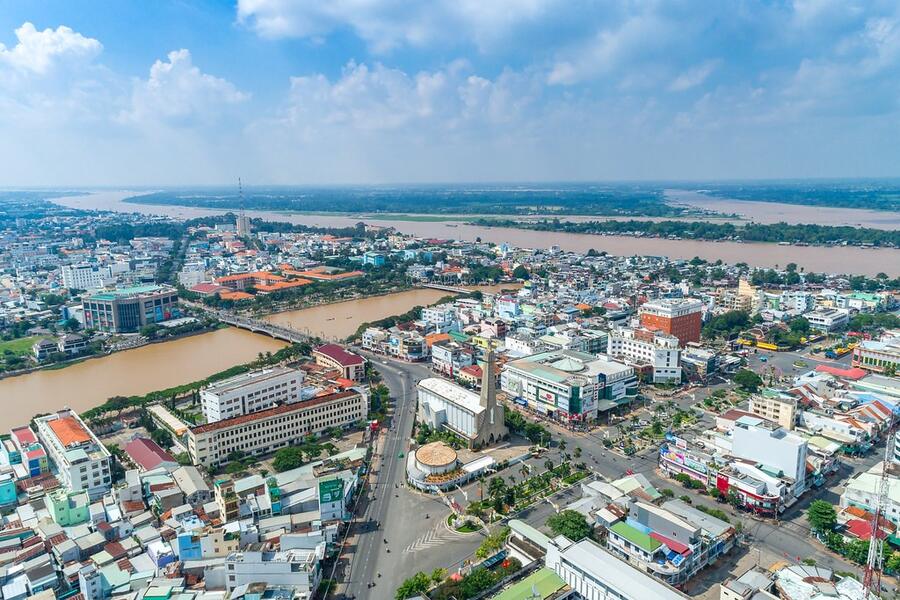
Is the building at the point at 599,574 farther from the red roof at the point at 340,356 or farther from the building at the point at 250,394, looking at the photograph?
A: the red roof at the point at 340,356

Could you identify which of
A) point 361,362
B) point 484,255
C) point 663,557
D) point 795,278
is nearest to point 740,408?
point 663,557

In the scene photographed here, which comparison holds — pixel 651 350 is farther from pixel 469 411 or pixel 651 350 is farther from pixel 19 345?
pixel 19 345

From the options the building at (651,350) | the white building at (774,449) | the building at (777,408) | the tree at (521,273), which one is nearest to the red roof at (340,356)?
the building at (651,350)

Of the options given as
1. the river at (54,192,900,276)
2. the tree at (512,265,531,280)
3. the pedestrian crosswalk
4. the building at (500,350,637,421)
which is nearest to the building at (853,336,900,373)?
the building at (500,350,637,421)

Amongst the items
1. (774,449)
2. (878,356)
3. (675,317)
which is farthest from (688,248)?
(774,449)

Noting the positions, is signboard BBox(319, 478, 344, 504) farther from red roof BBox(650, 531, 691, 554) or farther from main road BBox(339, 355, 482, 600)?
red roof BBox(650, 531, 691, 554)
